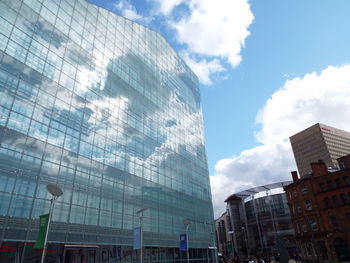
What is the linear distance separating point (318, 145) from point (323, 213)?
135m

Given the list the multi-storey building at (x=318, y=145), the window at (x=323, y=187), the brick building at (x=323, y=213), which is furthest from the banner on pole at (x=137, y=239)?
the multi-storey building at (x=318, y=145)

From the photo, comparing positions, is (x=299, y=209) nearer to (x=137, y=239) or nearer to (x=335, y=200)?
(x=335, y=200)

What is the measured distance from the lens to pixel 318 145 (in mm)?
163000

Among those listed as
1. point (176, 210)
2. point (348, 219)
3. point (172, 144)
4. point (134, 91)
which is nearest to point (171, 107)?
point (172, 144)

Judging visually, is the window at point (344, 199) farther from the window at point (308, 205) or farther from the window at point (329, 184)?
the window at point (308, 205)

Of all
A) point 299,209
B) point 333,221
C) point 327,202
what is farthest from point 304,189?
point 333,221

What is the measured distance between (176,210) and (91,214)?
62.4 feet

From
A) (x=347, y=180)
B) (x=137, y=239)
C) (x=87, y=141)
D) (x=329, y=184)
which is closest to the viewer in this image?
→ (x=137, y=239)

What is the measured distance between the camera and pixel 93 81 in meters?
35.4

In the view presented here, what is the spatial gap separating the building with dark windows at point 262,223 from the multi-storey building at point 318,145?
245 feet

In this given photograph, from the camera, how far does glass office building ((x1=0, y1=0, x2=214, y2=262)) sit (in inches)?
953

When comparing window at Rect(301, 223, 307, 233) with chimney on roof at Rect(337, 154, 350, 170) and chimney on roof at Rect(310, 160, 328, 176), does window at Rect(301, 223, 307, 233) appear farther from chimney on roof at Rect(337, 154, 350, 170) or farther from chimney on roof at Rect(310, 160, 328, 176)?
chimney on roof at Rect(337, 154, 350, 170)

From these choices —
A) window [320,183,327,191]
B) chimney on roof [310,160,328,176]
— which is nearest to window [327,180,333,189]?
window [320,183,327,191]

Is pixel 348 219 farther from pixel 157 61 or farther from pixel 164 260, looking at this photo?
pixel 157 61
